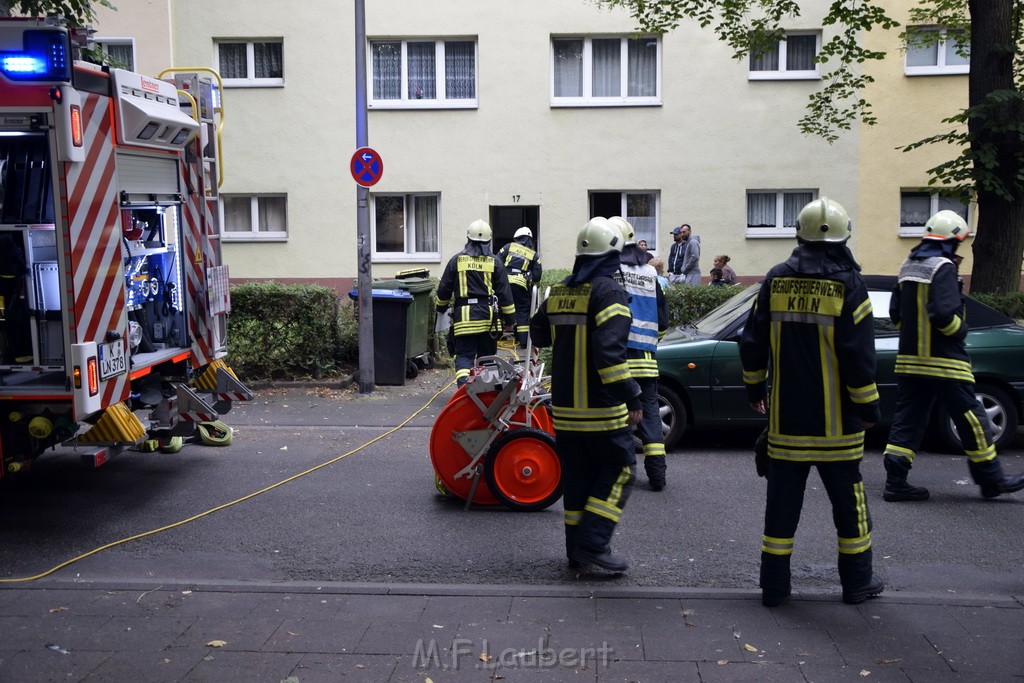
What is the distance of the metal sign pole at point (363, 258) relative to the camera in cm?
1188

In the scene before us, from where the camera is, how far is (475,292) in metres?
9.08

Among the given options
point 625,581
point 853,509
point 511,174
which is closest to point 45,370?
point 625,581

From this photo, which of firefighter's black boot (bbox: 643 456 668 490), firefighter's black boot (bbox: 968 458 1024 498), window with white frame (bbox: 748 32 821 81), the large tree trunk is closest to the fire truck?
firefighter's black boot (bbox: 643 456 668 490)

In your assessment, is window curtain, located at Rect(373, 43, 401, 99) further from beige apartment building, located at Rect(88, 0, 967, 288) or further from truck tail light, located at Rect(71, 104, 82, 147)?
truck tail light, located at Rect(71, 104, 82, 147)

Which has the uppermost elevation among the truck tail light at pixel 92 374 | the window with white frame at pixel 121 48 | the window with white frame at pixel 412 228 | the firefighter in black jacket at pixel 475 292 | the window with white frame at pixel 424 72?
the window with white frame at pixel 121 48

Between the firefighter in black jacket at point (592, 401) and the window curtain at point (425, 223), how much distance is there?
557 inches

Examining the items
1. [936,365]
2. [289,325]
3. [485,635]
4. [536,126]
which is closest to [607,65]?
[536,126]

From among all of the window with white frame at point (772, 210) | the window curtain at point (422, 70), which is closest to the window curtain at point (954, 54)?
the window with white frame at point (772, 210)

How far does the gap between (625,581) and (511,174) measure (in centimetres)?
1433

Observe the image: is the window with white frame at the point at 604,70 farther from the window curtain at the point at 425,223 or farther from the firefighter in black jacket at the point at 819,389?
the firefighter in black jacket at the point at 819,389

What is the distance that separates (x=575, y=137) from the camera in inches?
752

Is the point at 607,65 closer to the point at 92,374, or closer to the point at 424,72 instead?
the point at 424,72

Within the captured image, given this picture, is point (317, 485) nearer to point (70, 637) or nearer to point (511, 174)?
point (70, 637)

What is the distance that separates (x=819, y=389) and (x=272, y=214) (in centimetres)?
1606
